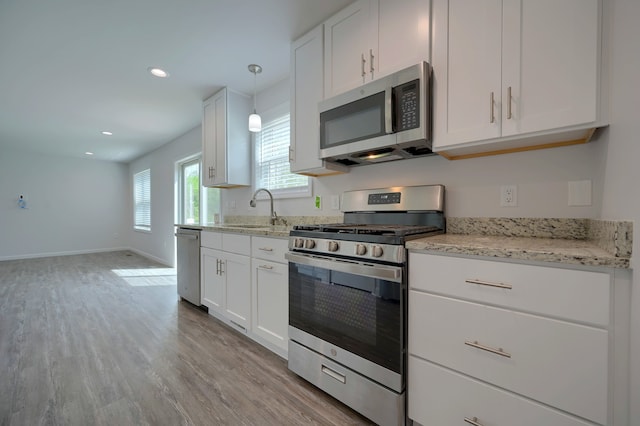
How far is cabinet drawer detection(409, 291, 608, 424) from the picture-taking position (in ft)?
2.83

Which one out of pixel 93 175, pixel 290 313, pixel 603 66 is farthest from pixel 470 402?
pixel 93 175

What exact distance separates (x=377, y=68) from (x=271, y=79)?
1.58 meters

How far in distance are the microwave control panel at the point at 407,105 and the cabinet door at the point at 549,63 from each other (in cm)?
39

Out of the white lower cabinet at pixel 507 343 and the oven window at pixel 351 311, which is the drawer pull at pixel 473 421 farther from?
the oven window at pixel 351 311

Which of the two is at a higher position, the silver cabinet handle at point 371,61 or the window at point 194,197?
the silver cabinet handle at point 371,61

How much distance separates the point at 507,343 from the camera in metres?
1.00

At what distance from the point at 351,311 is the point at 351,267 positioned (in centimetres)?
25

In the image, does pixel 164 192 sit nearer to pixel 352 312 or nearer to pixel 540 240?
pixel 352 312

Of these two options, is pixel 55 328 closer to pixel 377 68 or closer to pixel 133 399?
pixel 133 399

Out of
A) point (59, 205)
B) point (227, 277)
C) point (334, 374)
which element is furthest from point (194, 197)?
point (59, 205)

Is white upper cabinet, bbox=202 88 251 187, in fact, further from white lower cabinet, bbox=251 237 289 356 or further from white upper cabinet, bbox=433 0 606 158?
white upper cabinet, bbox=433 0 606 158

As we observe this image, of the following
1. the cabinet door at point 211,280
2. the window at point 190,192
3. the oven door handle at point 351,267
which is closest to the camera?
the oven door handle at point 351,267

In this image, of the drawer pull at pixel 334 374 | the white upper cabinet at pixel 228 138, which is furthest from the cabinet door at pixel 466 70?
the white upper cabinet at pixel 228 138

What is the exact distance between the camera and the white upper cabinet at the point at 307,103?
199 centimetres
